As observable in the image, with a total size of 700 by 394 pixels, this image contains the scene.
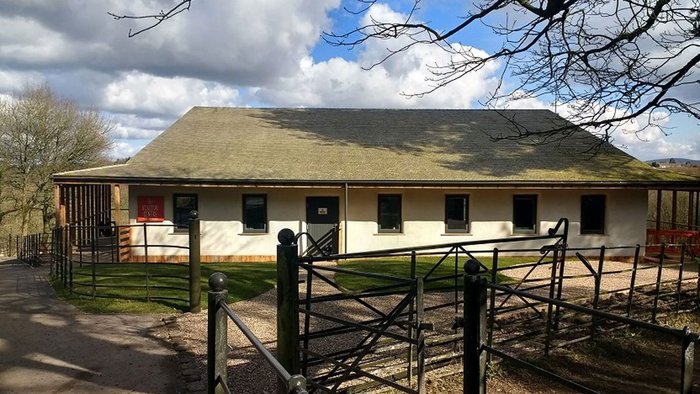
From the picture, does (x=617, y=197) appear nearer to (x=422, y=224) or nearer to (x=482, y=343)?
(x=422, y=224)

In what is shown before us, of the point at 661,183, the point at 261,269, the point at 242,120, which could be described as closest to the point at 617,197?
the point at 661,183

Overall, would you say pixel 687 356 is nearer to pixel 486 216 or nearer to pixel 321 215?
pixel 321 215

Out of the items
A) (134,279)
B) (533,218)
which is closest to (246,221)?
(134,279)

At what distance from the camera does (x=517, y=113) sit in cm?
2231

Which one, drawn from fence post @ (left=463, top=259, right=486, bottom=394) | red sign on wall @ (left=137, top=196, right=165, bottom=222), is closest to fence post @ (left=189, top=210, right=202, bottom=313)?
fence post @ (left=463, top=259, right=486, bottom=394)

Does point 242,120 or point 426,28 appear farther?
point 242,120

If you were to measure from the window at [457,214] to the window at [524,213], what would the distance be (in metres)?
1.72

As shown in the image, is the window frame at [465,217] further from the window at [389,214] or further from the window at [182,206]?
the window at [182,206]

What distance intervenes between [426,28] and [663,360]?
6.12 meters

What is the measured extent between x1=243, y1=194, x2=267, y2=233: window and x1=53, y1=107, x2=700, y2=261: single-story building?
34 millimetres

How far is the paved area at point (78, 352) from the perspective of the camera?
5348mm

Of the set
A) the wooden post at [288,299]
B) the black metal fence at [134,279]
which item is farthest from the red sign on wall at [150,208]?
the wooden post at [288,299]

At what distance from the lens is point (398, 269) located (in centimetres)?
1344

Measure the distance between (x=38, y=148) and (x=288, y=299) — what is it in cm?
3008
